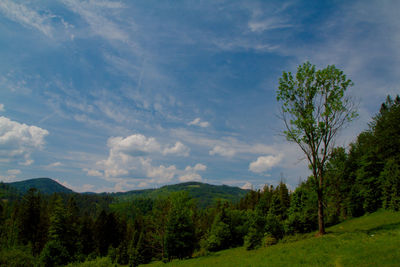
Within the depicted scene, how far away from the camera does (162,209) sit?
58219mm

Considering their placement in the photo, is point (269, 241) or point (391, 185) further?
point (391, 185)

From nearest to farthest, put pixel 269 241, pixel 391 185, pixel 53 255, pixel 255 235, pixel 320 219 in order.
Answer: pixel 320 219 < pixel 269 241 < pixel 53 255 < pixel 391 185 < pixel 255 235

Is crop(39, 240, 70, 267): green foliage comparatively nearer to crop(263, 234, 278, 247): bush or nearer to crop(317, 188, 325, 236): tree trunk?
crop(263, 234, 278, 247): bush

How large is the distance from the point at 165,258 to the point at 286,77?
43861 mm

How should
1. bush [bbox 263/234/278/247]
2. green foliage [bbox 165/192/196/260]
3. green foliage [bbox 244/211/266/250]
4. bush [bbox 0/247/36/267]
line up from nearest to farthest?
bush [bbox 0/247/36/267] < bush [bbox 263/234/278/247] < green foliage [bbox 244/211/266/250] < green foliage [bbox 165/192/196/260]

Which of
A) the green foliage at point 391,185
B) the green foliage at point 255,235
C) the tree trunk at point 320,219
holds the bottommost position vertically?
the green foliage at point 255,235

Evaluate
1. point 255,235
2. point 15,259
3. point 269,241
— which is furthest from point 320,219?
point 15,259

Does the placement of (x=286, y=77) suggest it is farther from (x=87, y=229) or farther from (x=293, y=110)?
(x=87, y=229)

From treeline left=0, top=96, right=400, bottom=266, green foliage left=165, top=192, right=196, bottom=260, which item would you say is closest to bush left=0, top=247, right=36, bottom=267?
treeline left=0, top=96, right=400, bottom=266

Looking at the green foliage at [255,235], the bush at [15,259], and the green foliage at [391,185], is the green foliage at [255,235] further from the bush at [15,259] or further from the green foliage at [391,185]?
the bush at [15,259]

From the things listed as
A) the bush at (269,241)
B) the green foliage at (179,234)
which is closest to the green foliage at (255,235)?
the bush at (269,241)

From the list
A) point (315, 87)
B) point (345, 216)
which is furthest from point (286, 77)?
point (345, 216)

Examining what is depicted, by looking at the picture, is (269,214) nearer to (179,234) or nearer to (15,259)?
(179,234)

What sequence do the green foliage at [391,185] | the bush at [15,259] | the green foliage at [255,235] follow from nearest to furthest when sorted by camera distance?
1. the bush at [15,259]
2. the green foliage at [391,185]
3. the green foliage at [255,235]
